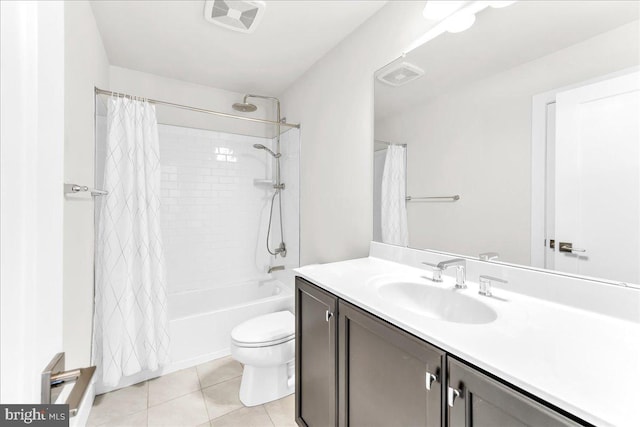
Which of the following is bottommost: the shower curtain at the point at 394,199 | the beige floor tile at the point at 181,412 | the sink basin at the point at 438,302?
the beige floor tile at the point at 181,412

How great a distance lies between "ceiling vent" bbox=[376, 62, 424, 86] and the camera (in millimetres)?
1501

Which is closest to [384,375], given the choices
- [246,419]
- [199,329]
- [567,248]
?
[567,248]

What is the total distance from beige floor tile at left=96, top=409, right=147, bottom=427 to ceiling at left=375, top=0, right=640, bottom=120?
2.29 metres

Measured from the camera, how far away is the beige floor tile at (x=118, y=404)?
64.6 inches

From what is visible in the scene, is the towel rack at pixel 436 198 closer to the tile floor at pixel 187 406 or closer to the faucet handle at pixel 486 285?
the faucet handle at pixel 486 285

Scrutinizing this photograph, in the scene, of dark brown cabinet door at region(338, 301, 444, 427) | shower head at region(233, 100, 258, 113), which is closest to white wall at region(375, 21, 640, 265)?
dark brown cabinet door at region(338, 301, 444, 427)

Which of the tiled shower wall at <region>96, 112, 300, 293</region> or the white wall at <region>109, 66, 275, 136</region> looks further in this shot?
the tiled shower wall at <region>96, 112, 300, 293</region>

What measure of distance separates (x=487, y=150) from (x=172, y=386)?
238 cm

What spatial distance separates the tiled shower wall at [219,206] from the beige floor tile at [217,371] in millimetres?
787

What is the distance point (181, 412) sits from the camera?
1.66 m

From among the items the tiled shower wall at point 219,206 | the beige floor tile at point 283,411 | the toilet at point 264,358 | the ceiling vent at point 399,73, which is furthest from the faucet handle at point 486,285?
the tiled shower wall at point 219,206

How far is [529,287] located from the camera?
41.2 inches

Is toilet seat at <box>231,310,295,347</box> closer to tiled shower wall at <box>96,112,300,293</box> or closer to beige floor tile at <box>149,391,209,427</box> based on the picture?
beige floor tile at <box>149,391,209,427</box>

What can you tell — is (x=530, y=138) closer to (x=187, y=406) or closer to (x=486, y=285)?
(x=486, y=285)
